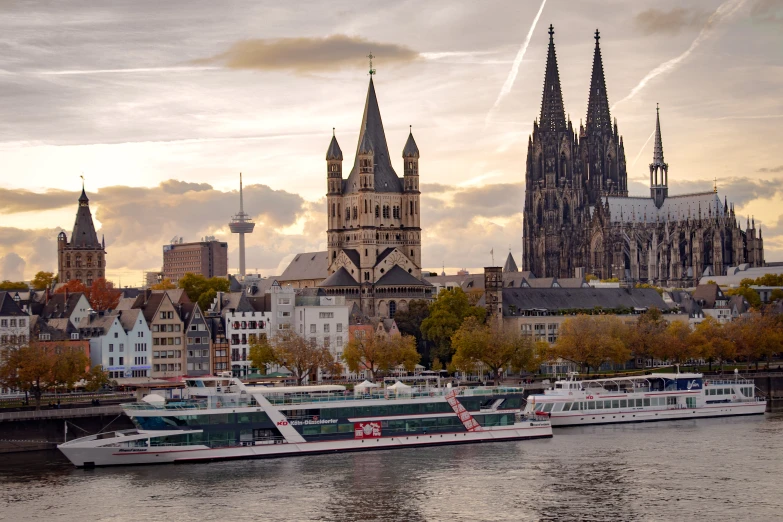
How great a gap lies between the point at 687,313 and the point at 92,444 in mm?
109498

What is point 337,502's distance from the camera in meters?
74.9

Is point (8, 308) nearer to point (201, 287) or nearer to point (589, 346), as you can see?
point (201, 287)

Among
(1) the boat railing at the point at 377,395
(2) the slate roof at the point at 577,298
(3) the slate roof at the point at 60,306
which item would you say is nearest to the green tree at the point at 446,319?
(2) the slate roof at the point at 577,298

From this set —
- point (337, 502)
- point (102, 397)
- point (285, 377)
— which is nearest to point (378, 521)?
point (337, 502)

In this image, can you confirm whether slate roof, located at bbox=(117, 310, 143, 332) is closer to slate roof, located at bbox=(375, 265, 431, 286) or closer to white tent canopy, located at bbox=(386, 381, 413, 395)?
white tent canopy, located at bbox=(386, 381, 413, 395)

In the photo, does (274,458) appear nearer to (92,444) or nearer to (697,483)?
(92,444)

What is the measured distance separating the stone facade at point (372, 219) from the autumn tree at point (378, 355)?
4198 cm

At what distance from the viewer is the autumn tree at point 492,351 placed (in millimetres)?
132500

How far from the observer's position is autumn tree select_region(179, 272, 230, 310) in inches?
6455

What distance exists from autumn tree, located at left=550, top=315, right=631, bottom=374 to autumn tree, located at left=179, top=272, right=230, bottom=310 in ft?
138

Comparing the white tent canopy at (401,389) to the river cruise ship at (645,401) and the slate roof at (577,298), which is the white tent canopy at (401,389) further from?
the slate roof at (577,298)

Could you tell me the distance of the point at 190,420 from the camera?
91.7m

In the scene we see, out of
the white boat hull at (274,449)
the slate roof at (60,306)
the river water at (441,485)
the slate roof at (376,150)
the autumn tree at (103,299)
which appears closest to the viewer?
the river water at (441,485)

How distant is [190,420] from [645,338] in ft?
237
